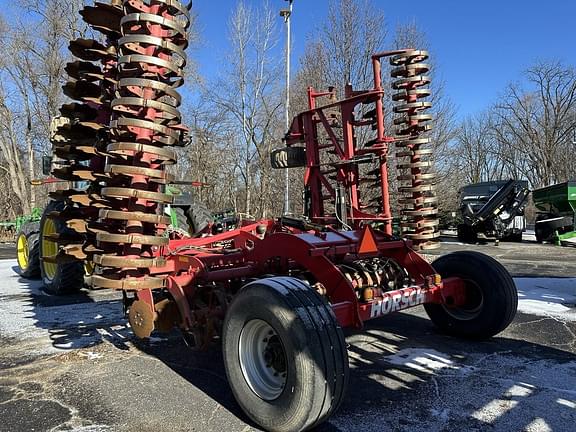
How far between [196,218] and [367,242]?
5940 millimetres

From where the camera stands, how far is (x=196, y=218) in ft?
31.6

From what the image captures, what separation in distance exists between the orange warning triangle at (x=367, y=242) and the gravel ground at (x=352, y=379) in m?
0.92

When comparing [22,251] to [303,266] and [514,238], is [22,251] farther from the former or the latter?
[514,238]

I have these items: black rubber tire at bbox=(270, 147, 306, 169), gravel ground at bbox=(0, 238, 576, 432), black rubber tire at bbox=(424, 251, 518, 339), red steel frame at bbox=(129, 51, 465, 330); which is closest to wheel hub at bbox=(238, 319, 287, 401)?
gravel ground at bbox=(0, 238, 576, 432)

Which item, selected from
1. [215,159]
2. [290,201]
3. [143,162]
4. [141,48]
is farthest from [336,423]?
[215,159]

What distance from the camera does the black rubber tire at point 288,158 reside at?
24.4 ft

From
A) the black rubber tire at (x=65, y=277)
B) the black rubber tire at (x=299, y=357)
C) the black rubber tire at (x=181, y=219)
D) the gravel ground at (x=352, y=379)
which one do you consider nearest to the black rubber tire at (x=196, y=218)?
the black rubber tire at (x=181, y=219)

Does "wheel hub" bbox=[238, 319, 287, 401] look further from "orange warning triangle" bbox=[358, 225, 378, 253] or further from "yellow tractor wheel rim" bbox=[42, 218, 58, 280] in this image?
"yellow tractor wheel rim" bbox=[42, 218, 58, 280]

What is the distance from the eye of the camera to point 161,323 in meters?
4.02

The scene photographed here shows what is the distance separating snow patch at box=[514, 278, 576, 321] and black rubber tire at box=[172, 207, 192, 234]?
Result: 5.73 meters

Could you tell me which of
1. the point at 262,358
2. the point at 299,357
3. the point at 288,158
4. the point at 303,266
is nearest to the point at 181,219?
the point at 288,158

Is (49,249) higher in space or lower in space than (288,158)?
lower

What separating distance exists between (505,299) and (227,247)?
278 centimetres

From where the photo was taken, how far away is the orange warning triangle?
164 inches
